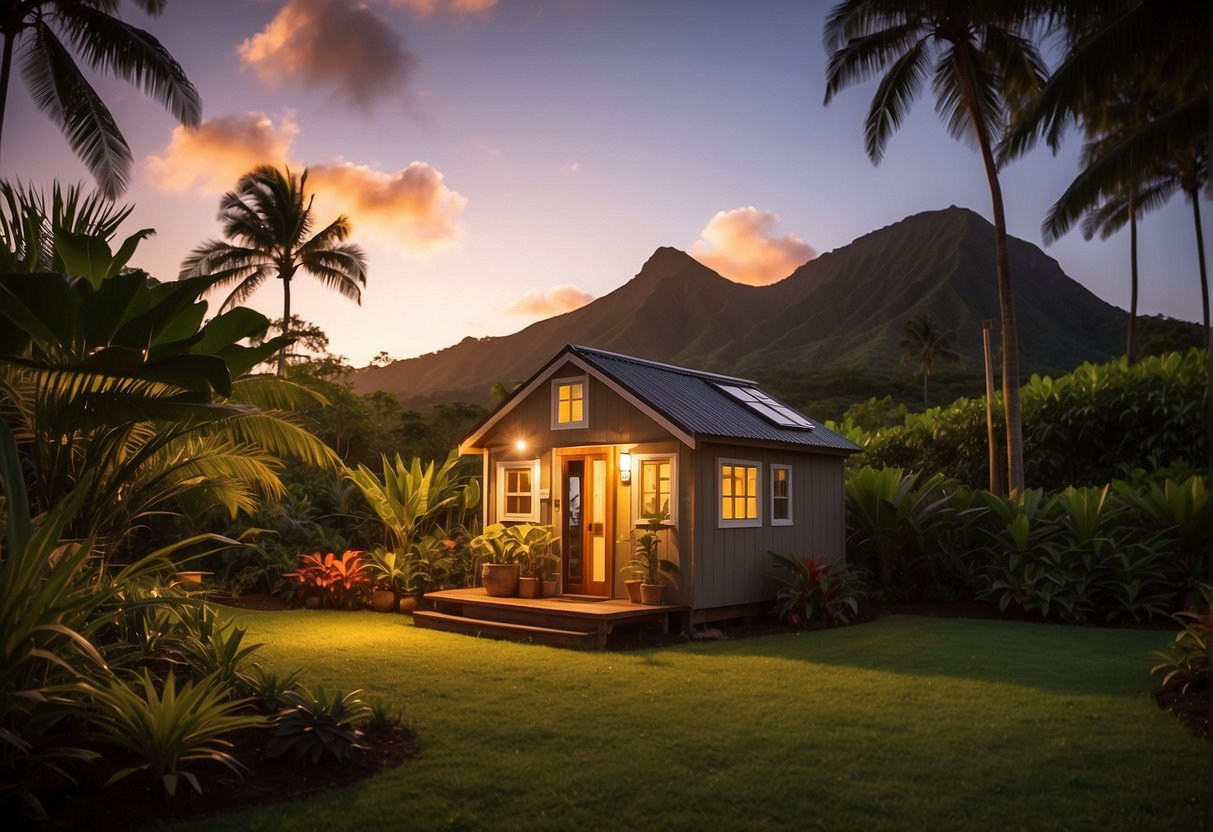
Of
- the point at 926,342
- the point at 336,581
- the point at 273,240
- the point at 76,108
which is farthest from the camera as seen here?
the point at 926,342

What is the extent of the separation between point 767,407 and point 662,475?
2889mm

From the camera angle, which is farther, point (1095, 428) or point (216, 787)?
point (1095, 428)

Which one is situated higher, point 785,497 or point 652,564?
point 785,497

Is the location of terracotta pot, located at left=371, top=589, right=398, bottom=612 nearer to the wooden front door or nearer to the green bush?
the wooden front door

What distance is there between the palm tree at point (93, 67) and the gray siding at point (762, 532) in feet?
38.9

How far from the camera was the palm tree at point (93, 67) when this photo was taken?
14164mm

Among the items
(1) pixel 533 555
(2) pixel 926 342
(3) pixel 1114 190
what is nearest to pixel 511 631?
(1) pixel 533 555

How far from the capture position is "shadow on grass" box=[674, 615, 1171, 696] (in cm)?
782

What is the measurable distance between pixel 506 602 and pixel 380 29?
7.55 metres

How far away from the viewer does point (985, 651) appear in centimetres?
932

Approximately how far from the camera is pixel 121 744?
4.28 m

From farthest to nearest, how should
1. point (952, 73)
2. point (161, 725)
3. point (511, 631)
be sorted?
point (952, 73)
point (511, 631)
point (161, 725)

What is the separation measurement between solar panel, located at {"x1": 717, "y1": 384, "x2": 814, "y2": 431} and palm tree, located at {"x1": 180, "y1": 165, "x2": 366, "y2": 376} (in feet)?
60.3

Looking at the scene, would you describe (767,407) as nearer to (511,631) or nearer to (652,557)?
(652,557)
